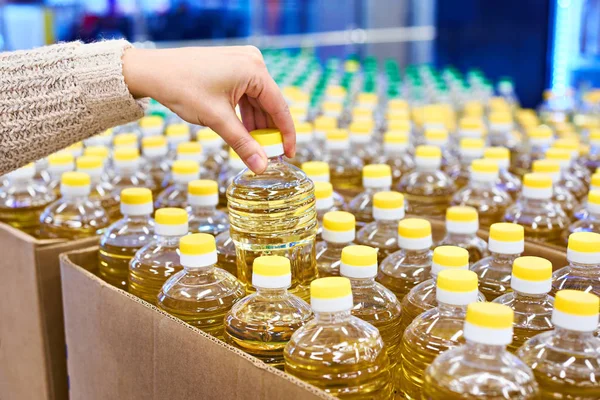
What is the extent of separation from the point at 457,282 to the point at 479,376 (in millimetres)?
181

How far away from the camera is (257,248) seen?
1.32 m

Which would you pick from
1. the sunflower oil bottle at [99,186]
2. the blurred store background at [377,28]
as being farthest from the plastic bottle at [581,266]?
the blurred store background at [377,28]

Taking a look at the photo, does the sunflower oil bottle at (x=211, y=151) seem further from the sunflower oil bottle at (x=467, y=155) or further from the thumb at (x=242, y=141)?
the thumb at (x=242, y=141)

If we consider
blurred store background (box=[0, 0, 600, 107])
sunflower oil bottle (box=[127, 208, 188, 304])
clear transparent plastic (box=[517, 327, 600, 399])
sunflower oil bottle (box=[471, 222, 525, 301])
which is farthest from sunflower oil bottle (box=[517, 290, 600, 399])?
blurred store background (box=[0, 0, 600, 107])

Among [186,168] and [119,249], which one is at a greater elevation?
[186,168]

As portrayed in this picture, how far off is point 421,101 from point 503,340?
3067 mm

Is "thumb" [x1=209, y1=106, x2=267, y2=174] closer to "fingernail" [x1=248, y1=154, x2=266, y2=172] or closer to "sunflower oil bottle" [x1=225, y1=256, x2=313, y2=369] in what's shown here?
"fingernail" [x1=248, y1=154, x2=266, y2=172]

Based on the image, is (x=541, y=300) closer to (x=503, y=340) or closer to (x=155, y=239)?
(x=503, y=340)

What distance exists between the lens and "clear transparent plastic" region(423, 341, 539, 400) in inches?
34.9

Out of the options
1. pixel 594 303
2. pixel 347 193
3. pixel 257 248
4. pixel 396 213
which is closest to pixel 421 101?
pixel 347 193

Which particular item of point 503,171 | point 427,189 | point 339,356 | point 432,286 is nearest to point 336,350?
point 339,356

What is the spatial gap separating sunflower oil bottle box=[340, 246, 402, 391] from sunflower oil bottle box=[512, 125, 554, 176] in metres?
1.36

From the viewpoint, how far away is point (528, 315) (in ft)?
3.74

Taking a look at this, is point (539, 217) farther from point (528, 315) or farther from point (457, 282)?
point (457, 282)
